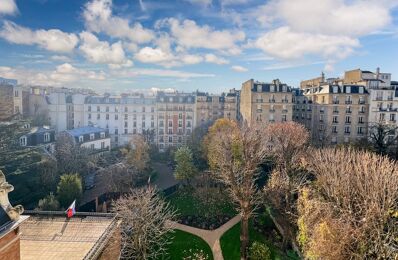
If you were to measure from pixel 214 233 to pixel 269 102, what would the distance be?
99.5 feet

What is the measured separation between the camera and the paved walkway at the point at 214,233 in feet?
80.8

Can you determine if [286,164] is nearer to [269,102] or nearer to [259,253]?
[259,253]

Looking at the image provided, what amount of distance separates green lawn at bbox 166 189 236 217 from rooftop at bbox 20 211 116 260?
12.1 metres

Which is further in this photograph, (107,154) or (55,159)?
(107,154)

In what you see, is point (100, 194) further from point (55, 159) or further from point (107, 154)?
point (107, 154)

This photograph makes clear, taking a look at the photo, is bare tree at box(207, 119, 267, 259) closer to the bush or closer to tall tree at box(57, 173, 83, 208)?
the bush

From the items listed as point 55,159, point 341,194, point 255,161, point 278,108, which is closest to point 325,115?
point 278,108

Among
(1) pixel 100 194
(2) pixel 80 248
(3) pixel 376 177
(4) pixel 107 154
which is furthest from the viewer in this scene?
(4) pixel 107 154

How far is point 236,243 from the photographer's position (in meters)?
25.8

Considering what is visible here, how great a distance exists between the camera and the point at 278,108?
51.4 meters

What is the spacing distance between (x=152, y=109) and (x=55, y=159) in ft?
90.1

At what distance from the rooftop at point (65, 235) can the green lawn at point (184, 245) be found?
702cm

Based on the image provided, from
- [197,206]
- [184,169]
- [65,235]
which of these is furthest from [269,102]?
[65,235]

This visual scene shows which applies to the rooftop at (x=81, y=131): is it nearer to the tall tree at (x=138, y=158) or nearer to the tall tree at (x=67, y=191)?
the tall tree at (x=138, y=158)
